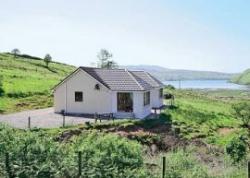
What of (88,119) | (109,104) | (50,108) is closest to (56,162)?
(88,119)

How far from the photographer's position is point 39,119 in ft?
134

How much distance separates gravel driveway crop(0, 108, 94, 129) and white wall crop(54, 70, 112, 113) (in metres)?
1.59

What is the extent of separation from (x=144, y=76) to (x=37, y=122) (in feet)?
61.6

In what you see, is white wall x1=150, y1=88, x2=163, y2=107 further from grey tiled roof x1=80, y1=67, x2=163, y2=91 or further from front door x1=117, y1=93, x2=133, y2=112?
front door x1=117, y1=93, x2=133, y2=112

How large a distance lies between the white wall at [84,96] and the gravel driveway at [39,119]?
5.21ft

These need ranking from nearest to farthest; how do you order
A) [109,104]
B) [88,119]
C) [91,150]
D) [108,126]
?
[91,150] → [108,126] → [88,119] → [109,104]

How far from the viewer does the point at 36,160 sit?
1703cm

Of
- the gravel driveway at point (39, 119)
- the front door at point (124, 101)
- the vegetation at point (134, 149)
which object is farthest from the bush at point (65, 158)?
the front door at point (124, 101)

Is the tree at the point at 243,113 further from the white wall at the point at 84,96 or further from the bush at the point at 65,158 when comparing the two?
the bush at the point at 65,158

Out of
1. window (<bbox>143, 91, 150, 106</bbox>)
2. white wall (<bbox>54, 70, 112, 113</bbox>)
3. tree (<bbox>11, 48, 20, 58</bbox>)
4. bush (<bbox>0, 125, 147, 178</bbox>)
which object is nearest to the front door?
white wall (<bbox>54, 70, 112, 113</bbox>)

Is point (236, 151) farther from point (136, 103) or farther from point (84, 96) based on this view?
point (84, 96)

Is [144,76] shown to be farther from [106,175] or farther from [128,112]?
[106,175]

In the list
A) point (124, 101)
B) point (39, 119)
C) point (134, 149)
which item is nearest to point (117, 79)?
point (124, 101)

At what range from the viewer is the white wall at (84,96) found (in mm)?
44719
